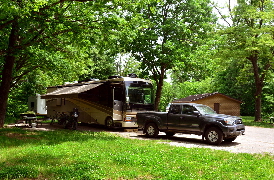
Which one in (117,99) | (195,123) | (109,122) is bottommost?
(109,122)

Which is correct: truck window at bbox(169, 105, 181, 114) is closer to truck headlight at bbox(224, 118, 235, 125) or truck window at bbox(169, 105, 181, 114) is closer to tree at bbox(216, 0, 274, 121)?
truck headlight at bbox(224, 118, 235, 125)

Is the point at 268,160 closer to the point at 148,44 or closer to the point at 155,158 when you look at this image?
the point at 155,158

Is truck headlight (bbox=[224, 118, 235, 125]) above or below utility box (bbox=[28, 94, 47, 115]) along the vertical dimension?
below

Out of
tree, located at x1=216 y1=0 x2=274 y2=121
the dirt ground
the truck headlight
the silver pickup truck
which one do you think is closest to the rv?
the dirt ground

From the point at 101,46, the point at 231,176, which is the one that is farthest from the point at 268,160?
the point at 101,46

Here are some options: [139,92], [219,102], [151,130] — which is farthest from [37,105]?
[219,102]

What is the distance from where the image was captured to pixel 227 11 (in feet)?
116

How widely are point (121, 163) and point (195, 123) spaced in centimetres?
659

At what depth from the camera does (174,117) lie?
14969mm

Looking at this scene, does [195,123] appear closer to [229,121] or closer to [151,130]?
[229,121]

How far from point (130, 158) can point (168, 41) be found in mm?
14507

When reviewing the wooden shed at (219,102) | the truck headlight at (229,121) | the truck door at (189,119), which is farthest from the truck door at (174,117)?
the wooden shed at (219,102)

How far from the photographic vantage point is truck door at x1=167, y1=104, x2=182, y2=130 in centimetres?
1481

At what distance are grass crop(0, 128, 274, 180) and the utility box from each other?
19.9 metres
